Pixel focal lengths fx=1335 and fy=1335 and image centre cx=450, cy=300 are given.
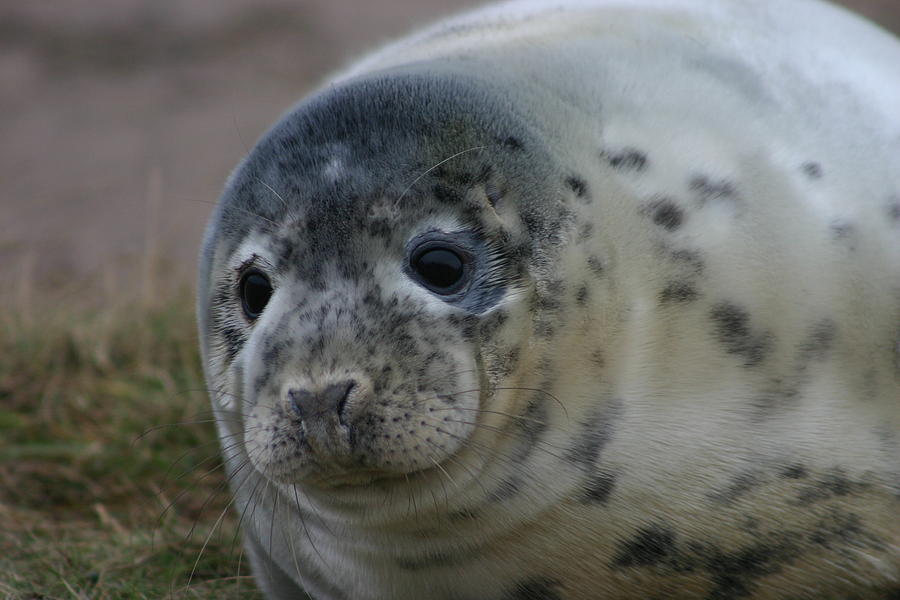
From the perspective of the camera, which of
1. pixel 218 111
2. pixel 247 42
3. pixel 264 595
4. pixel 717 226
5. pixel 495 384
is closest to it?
pixel 495 384

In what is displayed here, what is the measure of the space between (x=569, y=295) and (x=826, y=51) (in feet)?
3.27

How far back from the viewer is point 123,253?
6680 millimetres

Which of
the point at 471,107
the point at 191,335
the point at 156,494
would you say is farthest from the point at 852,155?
the point at 191,335

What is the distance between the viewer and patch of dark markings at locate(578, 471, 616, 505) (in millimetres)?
2381

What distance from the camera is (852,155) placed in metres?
2.63

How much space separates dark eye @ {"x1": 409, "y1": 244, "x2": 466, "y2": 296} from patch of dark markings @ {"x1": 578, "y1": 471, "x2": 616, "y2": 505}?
420mm

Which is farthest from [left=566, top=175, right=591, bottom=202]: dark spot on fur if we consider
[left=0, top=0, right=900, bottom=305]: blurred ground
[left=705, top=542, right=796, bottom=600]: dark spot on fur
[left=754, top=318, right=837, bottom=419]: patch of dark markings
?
[left=0, top=0, right=900, bottom=305]: blurred ground

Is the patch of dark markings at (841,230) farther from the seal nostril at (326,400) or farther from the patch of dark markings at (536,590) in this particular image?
the seal nostril at (326,400)

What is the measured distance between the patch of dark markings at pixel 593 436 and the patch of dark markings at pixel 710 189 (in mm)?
425

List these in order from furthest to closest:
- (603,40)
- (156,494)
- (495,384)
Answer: (156,494) < (603,40) < (495,384)

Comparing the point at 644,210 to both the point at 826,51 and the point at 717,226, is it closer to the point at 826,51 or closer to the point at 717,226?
the point at 717,226

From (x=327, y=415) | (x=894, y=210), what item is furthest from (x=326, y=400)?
(x=894, y=210)

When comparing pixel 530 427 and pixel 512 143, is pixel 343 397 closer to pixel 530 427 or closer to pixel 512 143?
pixel 530 427

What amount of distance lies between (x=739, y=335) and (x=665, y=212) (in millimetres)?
262
